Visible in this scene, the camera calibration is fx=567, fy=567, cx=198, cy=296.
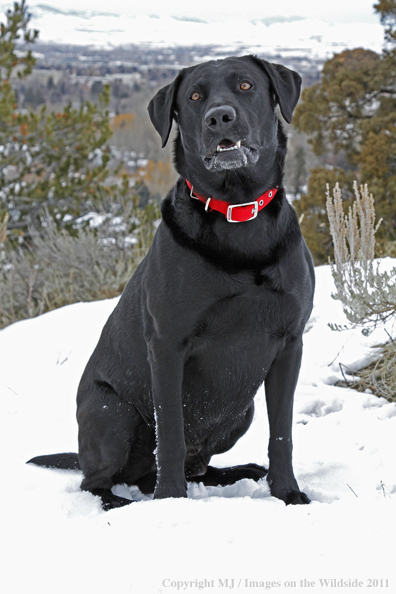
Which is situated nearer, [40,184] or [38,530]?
[38,530]

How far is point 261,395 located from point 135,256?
371 centimetres

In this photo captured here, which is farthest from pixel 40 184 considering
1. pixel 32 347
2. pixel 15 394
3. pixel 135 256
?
pixel 15 394

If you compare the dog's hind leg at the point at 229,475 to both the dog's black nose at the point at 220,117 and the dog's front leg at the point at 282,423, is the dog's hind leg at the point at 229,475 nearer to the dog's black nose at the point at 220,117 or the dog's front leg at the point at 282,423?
the dog's front leg at the point at 282,423

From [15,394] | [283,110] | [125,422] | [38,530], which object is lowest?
[15,394]

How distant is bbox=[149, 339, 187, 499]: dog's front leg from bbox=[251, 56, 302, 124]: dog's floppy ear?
984mm

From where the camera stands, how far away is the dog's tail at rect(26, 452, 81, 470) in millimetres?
2531

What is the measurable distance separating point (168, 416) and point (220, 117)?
105 cm

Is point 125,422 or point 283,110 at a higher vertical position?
point 283,110

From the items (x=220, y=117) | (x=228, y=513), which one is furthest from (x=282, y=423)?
(x=220, y=117)

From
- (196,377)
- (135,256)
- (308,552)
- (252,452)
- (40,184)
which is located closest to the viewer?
(308,552)

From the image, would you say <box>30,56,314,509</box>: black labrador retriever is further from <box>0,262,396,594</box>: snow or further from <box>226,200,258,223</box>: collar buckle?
<box>0,262,396,594</box>: snow

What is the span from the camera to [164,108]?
7.20 ft

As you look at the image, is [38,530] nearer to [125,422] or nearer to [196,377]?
[125,422]

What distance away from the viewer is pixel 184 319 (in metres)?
1.93
